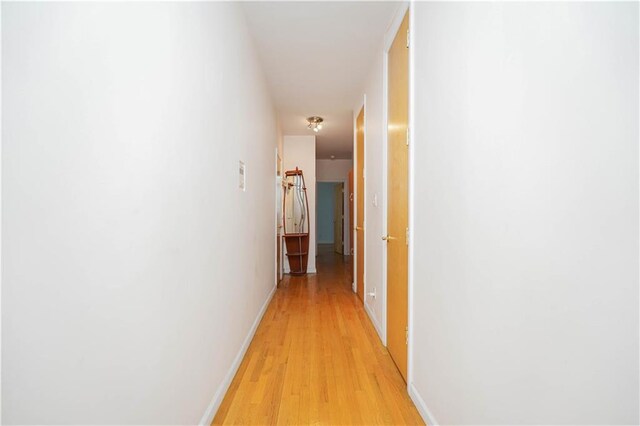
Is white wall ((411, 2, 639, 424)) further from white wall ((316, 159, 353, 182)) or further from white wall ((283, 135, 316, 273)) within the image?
white wall ((316, 159, 353, 182))

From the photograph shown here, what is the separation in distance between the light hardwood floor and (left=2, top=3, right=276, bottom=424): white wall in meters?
0.32

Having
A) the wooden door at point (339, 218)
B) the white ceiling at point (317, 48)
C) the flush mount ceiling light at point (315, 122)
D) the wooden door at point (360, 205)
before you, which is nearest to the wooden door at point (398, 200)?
the white ceiling at point (317, 48)

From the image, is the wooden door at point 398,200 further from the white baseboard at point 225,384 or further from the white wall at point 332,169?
the white wall at point 332,169

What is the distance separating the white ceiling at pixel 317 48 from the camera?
7.72 feet

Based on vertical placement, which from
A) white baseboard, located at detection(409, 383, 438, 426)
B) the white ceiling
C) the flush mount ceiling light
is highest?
the white ceiling

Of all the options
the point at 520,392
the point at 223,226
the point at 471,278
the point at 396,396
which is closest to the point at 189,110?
the point at 223,226

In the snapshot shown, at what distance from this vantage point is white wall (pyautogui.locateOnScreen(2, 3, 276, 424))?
2.21ft

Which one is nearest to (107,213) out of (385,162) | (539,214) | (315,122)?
(539,214)

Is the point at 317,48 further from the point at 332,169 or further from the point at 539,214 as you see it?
the point at 332,169

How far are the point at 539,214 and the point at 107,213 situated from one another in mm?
1152

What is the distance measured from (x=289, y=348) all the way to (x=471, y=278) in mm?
1717

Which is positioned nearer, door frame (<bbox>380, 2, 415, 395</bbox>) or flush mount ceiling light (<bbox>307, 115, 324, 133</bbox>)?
door frame (<bbox>380, 2, 415, 395</bbox>)

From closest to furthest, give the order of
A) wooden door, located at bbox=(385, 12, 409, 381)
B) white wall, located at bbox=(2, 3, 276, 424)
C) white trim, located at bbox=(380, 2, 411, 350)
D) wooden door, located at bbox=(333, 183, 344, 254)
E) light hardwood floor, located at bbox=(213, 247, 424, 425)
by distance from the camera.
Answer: white wall, located at bbox=(2, 3, 276, 424)
light hardwood floor, located at bbox=(213, 247, 424, 425)
wooden door, located at bbox=(385, 12, 409, 381)
white trim, located at bbox=(380, 2, 411, 350)
wooden door, located at bbox=(333, 183, 344, 254)

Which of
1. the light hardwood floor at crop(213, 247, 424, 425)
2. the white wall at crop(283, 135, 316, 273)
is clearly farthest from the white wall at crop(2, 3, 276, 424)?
the white wall at crop(283, 135, 316, 273)
